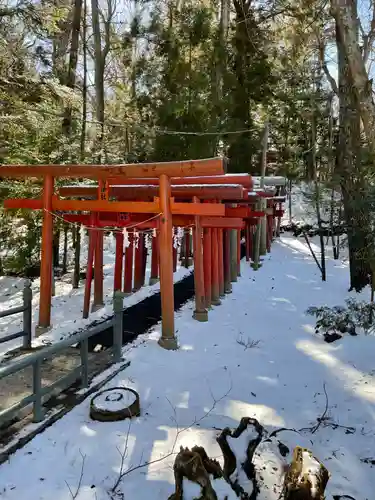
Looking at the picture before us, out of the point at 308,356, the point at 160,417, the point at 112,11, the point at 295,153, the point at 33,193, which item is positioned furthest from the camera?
the point at 295,153

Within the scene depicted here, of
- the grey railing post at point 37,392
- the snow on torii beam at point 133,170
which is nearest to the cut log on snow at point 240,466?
the grey railing post at point 37,392

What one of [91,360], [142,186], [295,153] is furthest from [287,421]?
Result: [295,153]

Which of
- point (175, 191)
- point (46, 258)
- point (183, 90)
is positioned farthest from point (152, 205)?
point (183, 90)

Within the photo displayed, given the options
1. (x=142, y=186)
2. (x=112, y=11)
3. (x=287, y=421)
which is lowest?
(x=287, y=421)

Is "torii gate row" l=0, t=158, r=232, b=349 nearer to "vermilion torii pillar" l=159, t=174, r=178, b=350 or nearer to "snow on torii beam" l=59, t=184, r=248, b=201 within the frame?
"vermilion torii pillar" l=159, t=174, r=178, b=350

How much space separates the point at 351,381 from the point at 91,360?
3.95 metres

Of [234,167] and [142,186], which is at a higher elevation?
[234,167]

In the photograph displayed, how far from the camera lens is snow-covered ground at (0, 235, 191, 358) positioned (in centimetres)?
867

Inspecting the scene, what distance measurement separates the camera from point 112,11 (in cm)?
1833

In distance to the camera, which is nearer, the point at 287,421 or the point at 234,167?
the point at 287,421

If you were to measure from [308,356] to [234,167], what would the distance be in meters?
13.9

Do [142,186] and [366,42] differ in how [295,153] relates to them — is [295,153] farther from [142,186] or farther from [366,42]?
[142,186]

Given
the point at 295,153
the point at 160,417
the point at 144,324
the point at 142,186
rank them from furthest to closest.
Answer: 1. the point at 295,153
2. the point at 142,186
3. the point at 144,324
4. the point at 160,417

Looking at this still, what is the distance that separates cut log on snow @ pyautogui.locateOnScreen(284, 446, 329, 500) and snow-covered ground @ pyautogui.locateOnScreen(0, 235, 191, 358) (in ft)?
18.6
